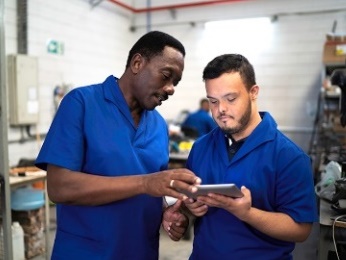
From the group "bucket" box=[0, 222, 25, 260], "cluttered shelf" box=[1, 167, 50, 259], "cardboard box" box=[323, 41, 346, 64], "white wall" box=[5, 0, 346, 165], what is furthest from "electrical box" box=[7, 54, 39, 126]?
"cardboard box" box=[323, 41, 346, 64]

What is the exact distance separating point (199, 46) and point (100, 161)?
220 inches

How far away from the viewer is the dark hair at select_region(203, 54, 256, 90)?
46.0 inches

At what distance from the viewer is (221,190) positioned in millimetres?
970

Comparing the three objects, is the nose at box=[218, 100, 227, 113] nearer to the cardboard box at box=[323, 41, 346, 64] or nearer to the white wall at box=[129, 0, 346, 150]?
the cardboard box at box=[323, 41, 346, 64]

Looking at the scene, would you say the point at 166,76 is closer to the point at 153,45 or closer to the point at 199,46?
the point at 153,45

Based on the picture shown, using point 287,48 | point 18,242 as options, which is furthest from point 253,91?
point 287,48

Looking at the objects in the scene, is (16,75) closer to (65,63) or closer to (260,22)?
(65,63)

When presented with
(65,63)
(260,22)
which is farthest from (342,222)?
(260,22)

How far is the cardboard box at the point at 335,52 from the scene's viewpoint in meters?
4.61

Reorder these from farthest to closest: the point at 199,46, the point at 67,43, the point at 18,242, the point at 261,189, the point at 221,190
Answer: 1. the point at 199,46
2. the point at 67,43
3. the point at 18,242
4. the point at 261,189
5. the point at 221,190

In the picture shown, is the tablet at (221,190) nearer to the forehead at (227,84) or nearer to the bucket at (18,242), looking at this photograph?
the forehead at (227,84)

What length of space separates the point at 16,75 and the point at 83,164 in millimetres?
3187

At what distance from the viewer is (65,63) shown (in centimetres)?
505

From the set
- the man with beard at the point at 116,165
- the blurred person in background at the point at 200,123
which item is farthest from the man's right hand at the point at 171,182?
the blurred person in background at the point at 200,123
